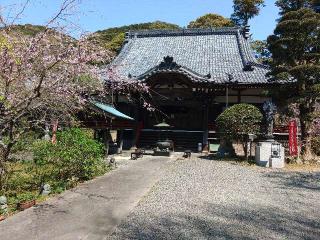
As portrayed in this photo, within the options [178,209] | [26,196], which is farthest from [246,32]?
[26,196]

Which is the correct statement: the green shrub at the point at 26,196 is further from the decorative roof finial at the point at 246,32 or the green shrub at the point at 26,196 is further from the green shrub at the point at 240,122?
the decorative roof finial at the point at 246,32

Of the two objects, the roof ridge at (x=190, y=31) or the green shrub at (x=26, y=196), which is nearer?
the green shrub at (x=26, y=196)

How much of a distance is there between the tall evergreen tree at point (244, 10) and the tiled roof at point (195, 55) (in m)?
25.8

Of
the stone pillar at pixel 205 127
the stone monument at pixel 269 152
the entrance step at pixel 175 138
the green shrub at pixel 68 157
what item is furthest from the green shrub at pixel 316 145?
the green shrub at pixel 68 157

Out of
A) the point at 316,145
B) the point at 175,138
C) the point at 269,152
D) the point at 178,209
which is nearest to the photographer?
the point at 178,209

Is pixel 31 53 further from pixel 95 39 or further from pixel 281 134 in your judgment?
pixel 281 134

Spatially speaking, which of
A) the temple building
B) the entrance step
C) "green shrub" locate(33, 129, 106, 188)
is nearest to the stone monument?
the temple building

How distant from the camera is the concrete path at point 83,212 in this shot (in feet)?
20.7

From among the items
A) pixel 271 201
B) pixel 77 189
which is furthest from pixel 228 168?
pixel 77 189

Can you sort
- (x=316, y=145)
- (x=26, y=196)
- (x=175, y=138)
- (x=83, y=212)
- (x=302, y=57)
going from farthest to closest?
(x=175, y=138)
(x=316, y=145)
(x=302, y=57)
(x=26, y=196)
(x=83, y=212)

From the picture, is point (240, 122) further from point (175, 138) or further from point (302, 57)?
point (175, 138)

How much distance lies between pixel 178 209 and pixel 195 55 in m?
18.3

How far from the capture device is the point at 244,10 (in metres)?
51.9

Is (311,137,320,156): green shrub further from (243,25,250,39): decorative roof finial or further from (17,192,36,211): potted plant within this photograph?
(17,192,36,211): potted plant
